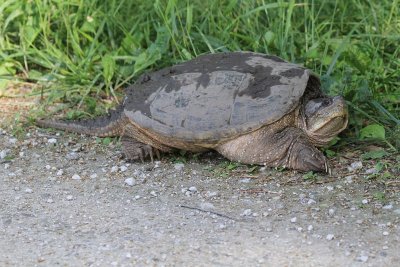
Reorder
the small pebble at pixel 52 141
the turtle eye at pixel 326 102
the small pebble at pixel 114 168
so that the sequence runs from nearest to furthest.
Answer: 1. the turtle eye at pixel 326 102
2. the small pebble at pixel 114 168
3. the small pebble at pixel 52 141

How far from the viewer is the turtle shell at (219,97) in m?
3.77

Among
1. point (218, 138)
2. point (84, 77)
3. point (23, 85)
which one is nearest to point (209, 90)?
point (218, 138)

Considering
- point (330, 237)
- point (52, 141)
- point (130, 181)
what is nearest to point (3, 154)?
point (52, 141)

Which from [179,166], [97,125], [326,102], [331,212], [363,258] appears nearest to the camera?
[363,258]

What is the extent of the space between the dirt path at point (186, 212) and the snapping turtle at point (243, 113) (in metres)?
0.11

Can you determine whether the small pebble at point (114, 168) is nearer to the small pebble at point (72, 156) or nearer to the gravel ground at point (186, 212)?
the gravel ground at point (186, 212)

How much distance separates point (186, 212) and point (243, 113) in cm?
64

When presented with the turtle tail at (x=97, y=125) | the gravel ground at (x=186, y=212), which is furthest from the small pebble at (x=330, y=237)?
the turtle tail at (x=97, y=125)

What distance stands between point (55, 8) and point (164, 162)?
5.71 ft

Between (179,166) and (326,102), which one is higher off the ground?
(326,102)

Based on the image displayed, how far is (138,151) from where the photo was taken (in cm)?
405

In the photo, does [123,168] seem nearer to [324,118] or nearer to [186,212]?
[186,212]

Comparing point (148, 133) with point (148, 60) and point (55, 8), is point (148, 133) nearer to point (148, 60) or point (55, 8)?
point (148, 60)

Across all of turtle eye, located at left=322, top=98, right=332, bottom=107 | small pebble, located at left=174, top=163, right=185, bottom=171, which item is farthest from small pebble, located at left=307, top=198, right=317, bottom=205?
small pebble, located at left=174, top=163, right=185, bottom=171
